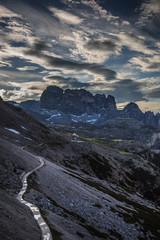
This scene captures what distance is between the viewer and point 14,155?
157 ft

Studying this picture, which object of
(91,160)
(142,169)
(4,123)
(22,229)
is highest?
(4,123)

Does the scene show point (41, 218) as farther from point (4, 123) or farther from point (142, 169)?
point (142, 169)

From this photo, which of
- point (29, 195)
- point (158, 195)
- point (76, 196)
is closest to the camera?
point (29, 195)

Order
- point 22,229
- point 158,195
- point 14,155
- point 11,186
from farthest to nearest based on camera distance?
point 158,195
point 14,155
point 11,186
point 22,229

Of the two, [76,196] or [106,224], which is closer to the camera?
[106,224]

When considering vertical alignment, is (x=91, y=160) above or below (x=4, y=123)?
below

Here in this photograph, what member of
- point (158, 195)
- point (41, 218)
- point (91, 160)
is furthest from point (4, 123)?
point (158, 195)

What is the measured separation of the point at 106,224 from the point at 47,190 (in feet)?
43.7

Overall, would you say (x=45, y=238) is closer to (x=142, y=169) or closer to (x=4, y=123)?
(x=4, y=123)

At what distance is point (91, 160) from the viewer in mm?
136875

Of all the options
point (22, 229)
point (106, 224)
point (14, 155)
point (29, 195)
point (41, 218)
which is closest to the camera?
point (22, 229)

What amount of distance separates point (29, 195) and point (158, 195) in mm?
152031

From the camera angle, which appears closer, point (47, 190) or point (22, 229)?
point (22, 229)

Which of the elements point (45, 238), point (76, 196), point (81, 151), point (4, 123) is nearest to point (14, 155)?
point (76, 196)
